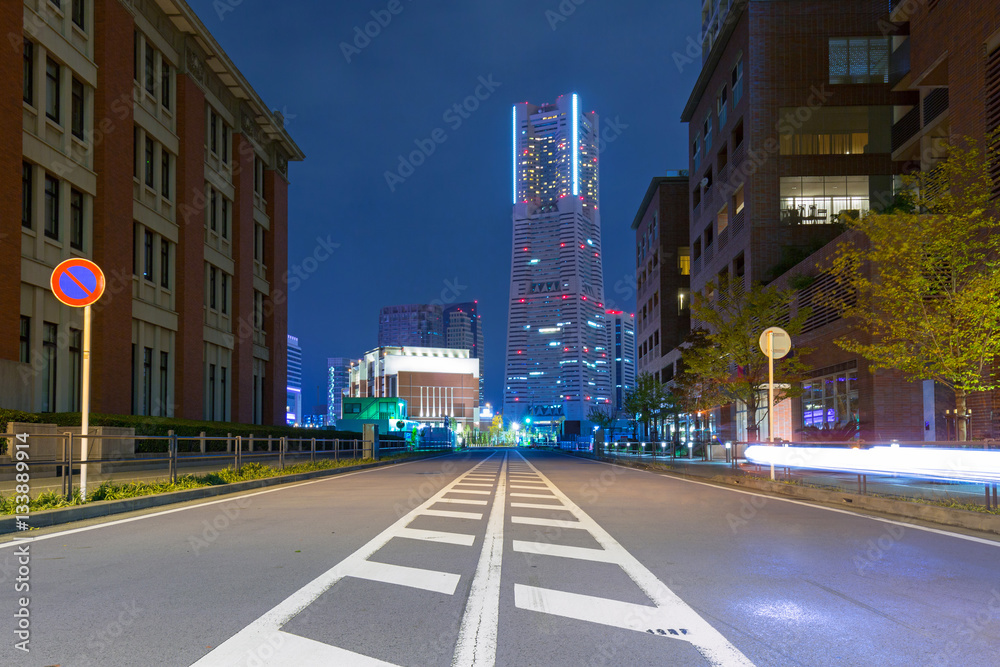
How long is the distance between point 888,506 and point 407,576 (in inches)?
381

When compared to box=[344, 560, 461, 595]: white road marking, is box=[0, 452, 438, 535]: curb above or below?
below

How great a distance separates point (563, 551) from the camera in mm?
8461

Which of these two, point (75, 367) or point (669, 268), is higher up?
point (669, 268)

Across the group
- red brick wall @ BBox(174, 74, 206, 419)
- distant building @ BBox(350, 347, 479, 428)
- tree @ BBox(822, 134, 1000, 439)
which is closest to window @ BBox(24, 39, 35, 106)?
red brick wall @ BBox(174, 74, 206, 419)

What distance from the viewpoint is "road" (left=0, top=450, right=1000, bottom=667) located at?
472 cm

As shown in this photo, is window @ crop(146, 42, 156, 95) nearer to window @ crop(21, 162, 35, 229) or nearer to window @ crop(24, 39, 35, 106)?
window @ crop(24, 39, 35, 106)

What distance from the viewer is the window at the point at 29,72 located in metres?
23.8

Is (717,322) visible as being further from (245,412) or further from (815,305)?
(245,412)

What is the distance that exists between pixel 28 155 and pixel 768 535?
23320 millimetres

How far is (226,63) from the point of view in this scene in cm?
3772

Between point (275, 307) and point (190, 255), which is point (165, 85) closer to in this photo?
point (190, 255)

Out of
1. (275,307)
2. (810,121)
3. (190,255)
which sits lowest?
(275,307)

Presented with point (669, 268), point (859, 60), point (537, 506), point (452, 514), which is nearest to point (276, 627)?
point (452, 514)

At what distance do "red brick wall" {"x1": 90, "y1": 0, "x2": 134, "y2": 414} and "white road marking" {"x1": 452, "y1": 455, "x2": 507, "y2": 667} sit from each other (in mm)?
22332
